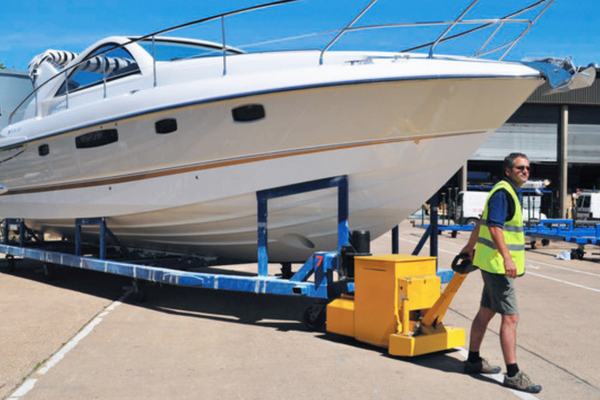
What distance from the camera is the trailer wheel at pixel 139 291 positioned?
6492mm

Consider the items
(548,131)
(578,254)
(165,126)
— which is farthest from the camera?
(548,131)

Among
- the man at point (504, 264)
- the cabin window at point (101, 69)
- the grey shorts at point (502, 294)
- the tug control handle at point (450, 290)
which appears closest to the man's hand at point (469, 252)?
the tug control handle at point (450, 290)

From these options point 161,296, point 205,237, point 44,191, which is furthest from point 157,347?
point 44,191

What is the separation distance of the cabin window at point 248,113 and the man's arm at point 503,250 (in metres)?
2.39

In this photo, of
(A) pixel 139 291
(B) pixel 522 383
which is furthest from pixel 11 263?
(B) pixel 522 383

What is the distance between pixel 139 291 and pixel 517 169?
14.2 feet

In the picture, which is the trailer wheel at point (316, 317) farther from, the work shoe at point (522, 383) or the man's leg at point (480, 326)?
the work shoe at point (522, 383)

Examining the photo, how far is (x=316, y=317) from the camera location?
5.18 metres

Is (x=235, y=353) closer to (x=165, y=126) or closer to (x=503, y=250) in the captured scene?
(x=503, y=250)

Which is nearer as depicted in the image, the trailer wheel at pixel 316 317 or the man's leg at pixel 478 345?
the man's leg at pixel 478 345

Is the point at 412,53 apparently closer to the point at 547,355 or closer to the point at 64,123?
A: the point at 547,355

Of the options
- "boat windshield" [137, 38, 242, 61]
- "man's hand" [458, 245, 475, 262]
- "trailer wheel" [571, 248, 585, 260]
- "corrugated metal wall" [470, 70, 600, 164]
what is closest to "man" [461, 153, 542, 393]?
"man's hand" [458, 245, 475, 262]

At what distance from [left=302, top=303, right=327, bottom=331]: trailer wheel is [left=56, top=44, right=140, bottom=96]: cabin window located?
320 cm

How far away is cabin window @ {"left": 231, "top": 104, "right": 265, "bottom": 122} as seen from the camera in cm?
525
